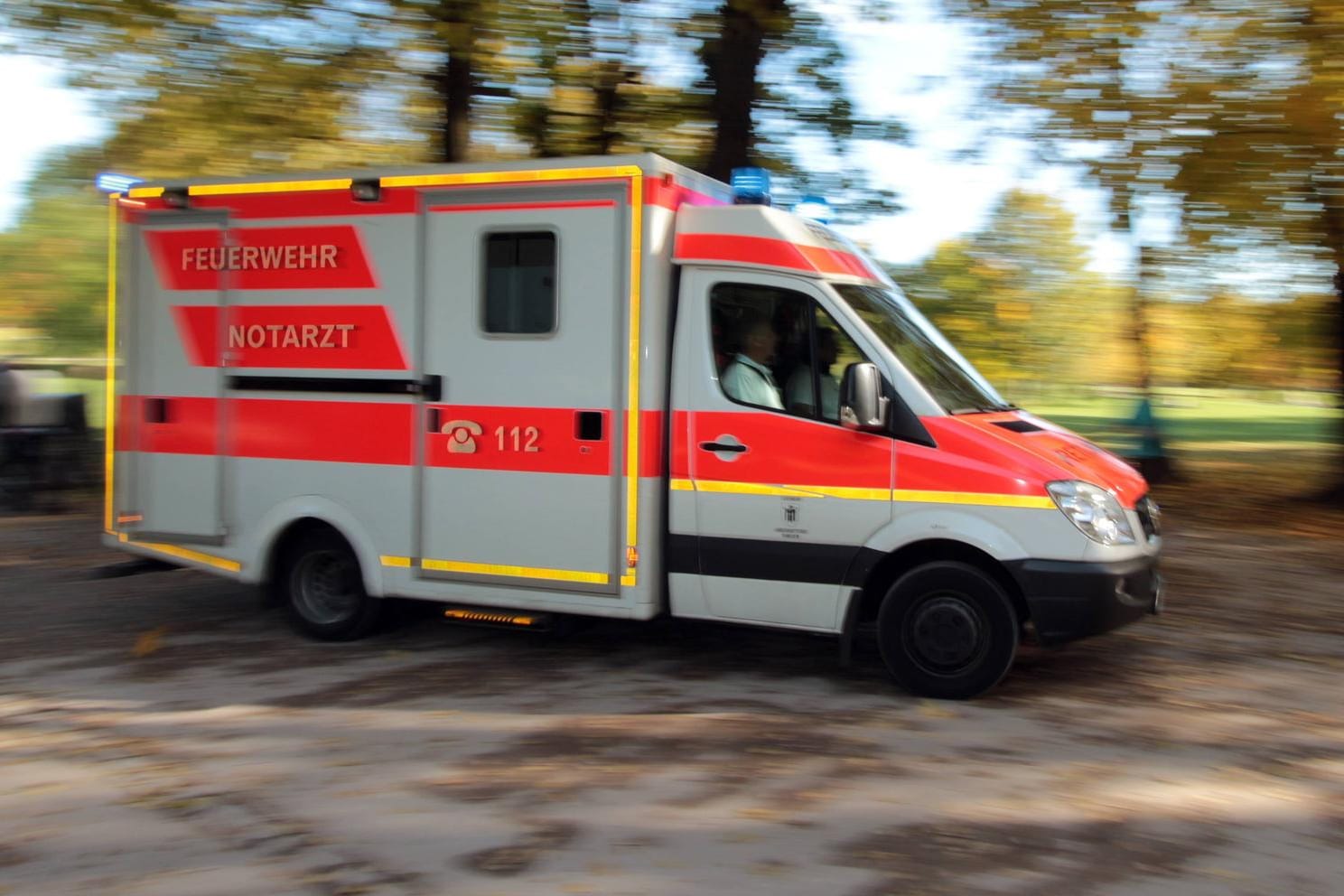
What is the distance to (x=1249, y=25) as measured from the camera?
11148 mm

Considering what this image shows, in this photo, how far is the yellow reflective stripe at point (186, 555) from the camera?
763 cm

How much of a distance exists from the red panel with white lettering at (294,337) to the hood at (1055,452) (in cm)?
325

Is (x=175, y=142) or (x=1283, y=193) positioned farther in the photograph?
(x=175, y=142)

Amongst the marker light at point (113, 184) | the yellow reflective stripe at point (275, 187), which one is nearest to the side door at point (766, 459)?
the yellow reflective stripe at point (275, 187)

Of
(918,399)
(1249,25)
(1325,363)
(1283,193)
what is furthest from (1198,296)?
(918,399)

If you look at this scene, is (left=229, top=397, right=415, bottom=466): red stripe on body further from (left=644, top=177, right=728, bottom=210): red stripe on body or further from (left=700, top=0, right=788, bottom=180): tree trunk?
(left=700, top=0, right=788, bottom=180): tree trunk

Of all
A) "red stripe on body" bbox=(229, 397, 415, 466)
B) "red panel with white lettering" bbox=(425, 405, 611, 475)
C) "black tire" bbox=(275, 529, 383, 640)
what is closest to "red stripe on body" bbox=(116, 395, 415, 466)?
"red stripe on body" bbox=(229, 397, 415, 466)

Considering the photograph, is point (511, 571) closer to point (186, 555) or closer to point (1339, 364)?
point (186, 555)

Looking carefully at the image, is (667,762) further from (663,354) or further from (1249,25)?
(1249,25)

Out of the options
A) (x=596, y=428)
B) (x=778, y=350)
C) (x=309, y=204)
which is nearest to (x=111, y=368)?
(x=309, y=204)

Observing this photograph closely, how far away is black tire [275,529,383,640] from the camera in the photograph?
7.46 m

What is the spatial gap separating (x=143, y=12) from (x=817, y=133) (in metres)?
6.96

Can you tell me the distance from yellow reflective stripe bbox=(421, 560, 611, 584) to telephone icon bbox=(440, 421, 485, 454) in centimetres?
63

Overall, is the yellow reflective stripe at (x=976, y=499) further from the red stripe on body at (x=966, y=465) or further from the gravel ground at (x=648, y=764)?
the gravel ground at (x=648, y=764)
